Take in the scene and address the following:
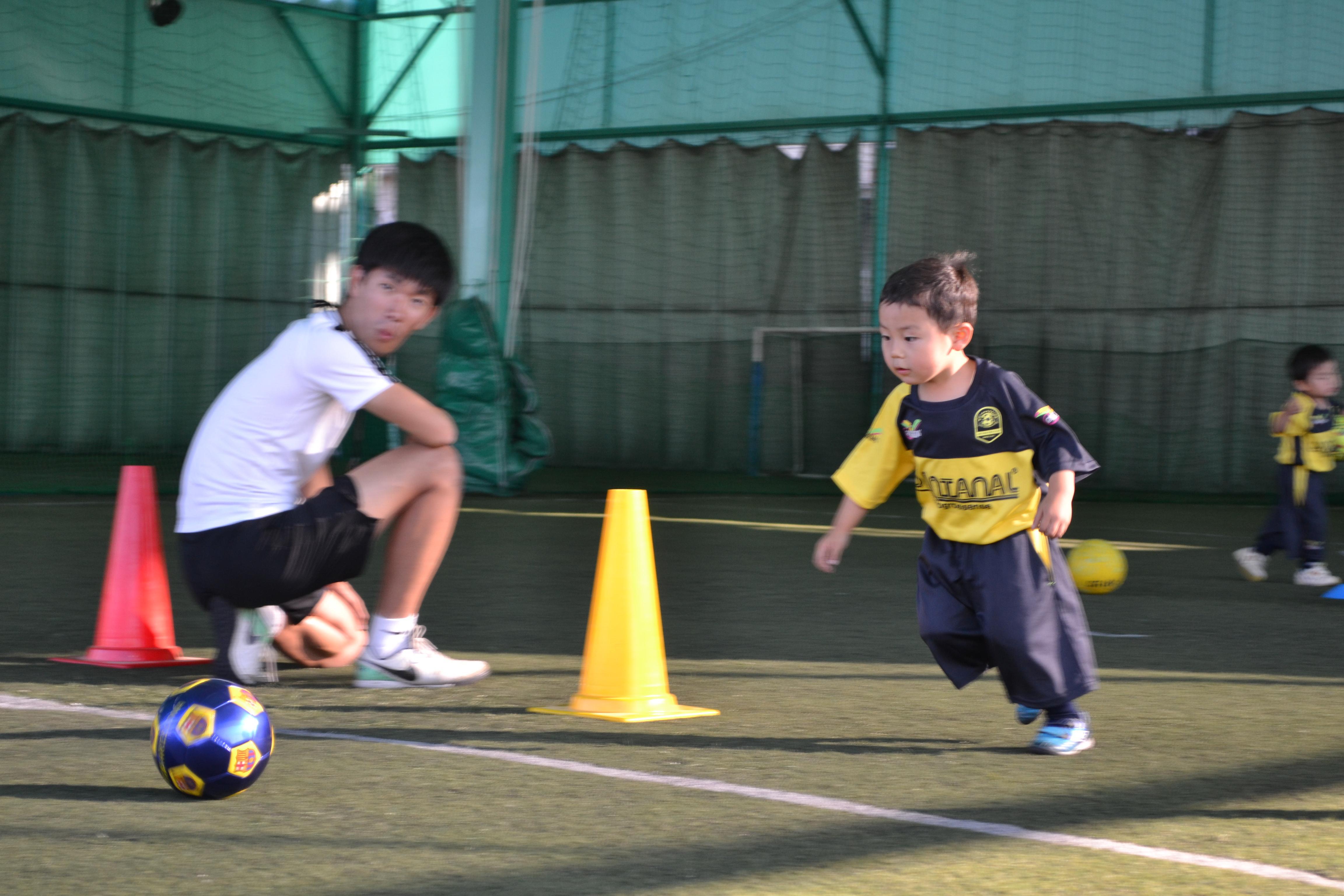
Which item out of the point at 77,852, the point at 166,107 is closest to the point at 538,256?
the point at 166,107

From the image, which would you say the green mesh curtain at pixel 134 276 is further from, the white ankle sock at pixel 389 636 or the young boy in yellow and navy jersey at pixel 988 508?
the young boy in yellow and navy jersey at pixel 988 508

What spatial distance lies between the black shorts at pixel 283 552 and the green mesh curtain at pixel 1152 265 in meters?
14.1

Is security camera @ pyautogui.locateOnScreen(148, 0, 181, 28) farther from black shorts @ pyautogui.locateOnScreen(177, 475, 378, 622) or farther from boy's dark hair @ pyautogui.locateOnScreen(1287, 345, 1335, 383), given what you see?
black shorts @ pyautogui.locateOnScreen(177, 475, 378, 622)

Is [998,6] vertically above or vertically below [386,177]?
above

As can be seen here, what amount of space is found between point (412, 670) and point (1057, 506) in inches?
70.1

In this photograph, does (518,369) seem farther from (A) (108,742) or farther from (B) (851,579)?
(A) (108,742)

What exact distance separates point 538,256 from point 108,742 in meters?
16.9

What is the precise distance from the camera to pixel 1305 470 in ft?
25.6

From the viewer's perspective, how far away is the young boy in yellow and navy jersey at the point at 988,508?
11.6 ft

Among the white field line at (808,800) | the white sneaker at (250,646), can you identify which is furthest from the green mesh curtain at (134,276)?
the white field line at (808,800)

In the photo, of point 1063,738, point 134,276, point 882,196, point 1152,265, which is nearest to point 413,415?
point 1063,738

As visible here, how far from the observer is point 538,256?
65.8 feet

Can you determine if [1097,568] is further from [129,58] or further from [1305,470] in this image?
[129,58]

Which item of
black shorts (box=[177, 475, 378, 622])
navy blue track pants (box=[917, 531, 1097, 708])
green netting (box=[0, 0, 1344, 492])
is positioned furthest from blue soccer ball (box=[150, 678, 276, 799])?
green netting (box=[0, 0, 1344, 492])
